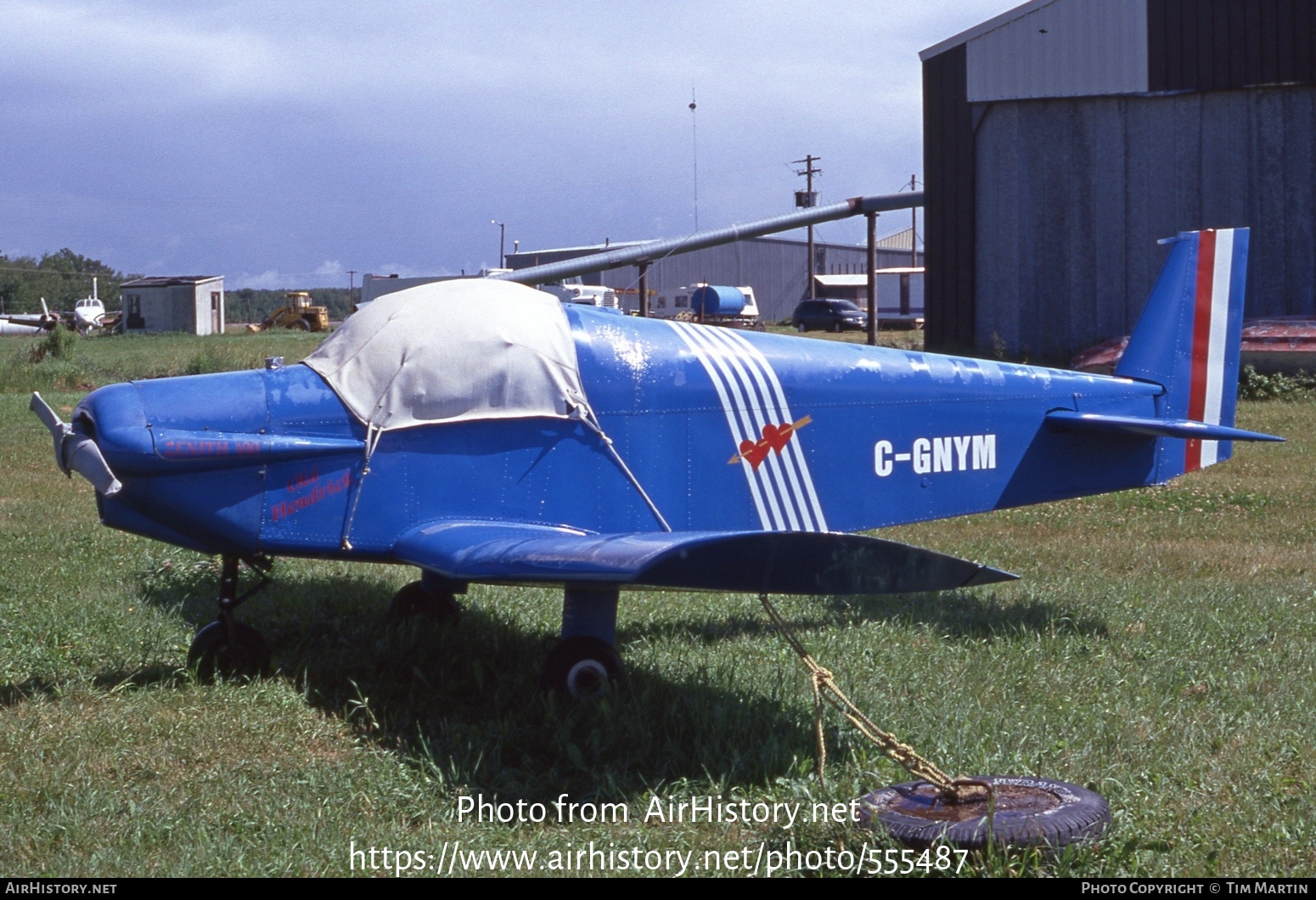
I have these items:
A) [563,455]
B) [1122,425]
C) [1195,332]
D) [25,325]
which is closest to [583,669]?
[563,455]

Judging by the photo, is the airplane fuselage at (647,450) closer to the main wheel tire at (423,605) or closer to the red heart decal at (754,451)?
the red heart decal at (754,451)

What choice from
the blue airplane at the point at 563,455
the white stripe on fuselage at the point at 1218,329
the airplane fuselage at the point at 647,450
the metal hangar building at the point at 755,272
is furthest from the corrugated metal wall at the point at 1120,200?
the metal hangar building at the point at 755,272

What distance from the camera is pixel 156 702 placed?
532 cm

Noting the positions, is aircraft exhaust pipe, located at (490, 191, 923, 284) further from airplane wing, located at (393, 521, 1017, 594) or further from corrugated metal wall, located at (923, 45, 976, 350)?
airplane wing, located at (393, 521, 1017, 594)

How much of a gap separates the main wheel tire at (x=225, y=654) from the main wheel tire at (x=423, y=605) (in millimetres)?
1065

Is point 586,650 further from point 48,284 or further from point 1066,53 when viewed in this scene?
point 48,284

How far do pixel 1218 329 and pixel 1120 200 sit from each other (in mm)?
15055

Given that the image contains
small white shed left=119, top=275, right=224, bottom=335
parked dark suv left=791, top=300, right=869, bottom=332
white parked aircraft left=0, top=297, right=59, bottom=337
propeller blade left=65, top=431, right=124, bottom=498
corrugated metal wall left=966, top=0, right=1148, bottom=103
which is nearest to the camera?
propeller blade left=65, top=431, right=124, bottom=498

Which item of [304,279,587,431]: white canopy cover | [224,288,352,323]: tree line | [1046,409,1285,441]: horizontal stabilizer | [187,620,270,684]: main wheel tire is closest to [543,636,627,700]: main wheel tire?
[304,279,587,431]: white canopy cover

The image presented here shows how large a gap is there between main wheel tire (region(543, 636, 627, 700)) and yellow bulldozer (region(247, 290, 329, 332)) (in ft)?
191

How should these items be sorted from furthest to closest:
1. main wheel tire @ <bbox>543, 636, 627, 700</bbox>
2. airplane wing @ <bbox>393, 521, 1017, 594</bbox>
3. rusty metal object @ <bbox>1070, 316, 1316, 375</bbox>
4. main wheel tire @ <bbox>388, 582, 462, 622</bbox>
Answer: rusty metal object @ <bbox>1070, 316, 1316, 375</bbox> < main wheel tire @ <bbox>388, 582, 462, 622</bbox> < main wheel tire @ <bbox>543, 636, 627, 700</bbox> < airplane wing @ <bbox>393, 521, 1017, 594</bbox>

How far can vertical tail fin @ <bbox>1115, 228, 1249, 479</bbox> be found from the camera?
7730 mm

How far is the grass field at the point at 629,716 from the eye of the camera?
13.1 feet

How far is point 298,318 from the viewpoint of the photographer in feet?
210
